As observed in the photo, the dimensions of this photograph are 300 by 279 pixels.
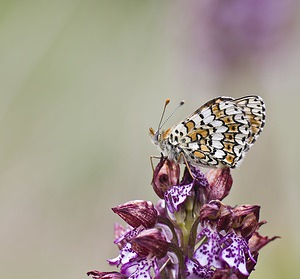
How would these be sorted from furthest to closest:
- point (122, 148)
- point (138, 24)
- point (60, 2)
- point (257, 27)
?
point (138, 24) < point (122, 148) < point (60, 2) < point (257, 27)

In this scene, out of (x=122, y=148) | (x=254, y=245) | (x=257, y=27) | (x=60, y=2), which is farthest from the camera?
(x=122, y=148)

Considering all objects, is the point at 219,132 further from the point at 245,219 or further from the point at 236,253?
the point at 236,253

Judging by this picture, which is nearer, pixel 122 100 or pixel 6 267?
pixel 6 267

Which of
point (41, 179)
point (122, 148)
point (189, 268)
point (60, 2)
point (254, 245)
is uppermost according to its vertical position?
point (60, 2)

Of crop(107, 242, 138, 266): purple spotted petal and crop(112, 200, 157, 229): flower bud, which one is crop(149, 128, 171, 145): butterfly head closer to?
crop(112, 200, 157, 229): flower bud

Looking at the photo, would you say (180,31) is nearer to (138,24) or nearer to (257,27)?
(257,27)

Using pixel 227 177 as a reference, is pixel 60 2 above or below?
above

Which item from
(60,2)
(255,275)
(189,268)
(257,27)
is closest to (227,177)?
(189,268)
